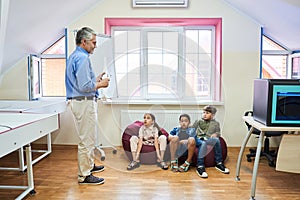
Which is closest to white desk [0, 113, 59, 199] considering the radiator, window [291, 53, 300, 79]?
the radiator

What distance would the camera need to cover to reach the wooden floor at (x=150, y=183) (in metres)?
2.35

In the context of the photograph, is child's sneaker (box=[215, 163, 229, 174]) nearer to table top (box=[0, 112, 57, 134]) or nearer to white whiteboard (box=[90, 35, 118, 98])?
white whiteboard (box=[90, 35, 118, 98])

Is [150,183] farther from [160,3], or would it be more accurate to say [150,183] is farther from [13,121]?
[160,3]

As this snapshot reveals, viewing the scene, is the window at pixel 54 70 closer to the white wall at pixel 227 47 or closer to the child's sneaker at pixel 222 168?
the white wall at pixel 227 47

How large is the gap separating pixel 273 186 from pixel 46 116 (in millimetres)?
2152

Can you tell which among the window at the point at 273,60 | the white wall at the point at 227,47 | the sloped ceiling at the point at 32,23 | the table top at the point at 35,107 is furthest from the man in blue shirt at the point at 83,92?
the window at the point at 273,60

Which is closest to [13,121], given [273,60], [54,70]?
[54,70]

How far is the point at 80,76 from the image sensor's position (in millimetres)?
2377

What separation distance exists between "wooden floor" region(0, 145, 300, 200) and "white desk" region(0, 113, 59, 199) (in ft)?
0.93

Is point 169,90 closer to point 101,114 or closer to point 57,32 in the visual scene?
point 101,114

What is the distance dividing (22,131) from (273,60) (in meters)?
3.48

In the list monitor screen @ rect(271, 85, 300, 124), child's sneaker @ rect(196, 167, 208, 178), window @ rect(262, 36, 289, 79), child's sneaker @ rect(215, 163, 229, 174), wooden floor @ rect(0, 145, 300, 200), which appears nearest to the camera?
monitor screen @ rect(271, 85, 300, 124)

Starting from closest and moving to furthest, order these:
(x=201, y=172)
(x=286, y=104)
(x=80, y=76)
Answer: (x=286, y=104), (x=80, y=76), (x=201, y=172)

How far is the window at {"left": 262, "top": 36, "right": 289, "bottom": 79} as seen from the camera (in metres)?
3.96
